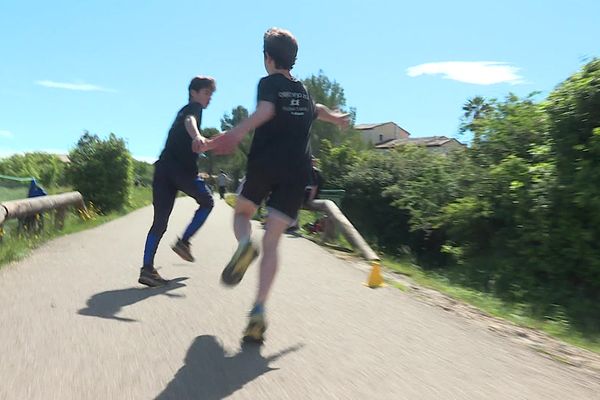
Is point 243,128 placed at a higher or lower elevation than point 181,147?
higher

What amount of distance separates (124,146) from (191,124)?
14.4 m

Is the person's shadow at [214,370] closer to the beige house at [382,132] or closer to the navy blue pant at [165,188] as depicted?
the navy blue pant at [165,188]

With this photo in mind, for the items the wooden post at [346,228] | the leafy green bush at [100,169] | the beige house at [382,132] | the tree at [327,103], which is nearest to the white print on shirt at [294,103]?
the wooden post at [346,228]

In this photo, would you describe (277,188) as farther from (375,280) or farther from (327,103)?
(327,103)

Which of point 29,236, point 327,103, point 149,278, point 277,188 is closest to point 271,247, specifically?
point 277,188

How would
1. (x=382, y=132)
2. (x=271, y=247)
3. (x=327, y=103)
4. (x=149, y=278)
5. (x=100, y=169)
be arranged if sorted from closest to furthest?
1. (x=271, y=247)
2. (x=149, y=278)
3. (x=100, y=169)
4. (x=327, y=103)
5. (x=382, y=132)

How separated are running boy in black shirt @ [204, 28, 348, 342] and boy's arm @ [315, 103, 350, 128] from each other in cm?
45

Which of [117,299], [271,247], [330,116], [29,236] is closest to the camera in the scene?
[271,247]

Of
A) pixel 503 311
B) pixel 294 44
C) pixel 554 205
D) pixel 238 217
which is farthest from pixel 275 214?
pixel 554 205

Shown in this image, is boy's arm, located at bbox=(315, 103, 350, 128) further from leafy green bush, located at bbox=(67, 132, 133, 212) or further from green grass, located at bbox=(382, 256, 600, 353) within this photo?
leafy green bush, located at bbox=(67, 132, 133, 212)

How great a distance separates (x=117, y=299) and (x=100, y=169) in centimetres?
1399

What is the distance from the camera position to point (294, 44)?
12.6ft

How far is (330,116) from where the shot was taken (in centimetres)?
449

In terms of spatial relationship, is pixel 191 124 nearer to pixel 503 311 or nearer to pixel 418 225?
pixel 503 311
